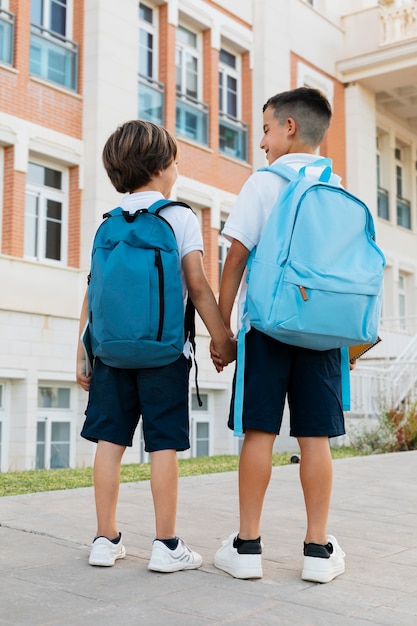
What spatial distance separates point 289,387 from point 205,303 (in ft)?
1.60

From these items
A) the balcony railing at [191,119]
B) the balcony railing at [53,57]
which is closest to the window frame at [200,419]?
the balcony railing at [191,119]

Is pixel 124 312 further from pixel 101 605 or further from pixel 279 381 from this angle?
pixel 101 605

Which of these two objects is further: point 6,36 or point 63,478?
point 6,36

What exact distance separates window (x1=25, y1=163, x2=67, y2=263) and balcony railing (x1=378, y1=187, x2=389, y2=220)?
11584 millimetres

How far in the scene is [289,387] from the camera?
11.0 feet

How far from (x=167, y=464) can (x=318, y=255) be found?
3.37 feet

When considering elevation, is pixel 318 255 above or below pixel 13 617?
above

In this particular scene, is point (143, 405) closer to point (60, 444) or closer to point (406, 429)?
point (406, 429)

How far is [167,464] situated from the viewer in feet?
10.8

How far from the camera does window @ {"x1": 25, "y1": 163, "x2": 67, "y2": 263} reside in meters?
13.4

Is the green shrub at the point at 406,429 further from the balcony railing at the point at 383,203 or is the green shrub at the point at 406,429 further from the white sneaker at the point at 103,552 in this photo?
the balcony railing at the point at 383,203

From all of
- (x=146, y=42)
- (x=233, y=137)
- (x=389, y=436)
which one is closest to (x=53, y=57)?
(x=146, y=42)

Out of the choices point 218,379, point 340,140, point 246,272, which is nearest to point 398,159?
point 340,140

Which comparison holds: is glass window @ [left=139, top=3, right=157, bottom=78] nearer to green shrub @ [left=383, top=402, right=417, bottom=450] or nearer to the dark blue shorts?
green shrub @ [left=383, top=402, right=417, bottom=450]
